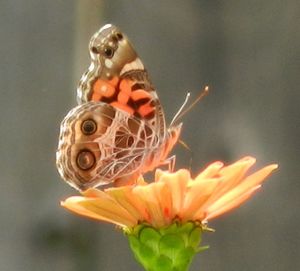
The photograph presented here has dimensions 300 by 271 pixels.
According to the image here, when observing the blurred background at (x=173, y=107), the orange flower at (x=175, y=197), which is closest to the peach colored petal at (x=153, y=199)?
the orange flower at (x=175, y=197)

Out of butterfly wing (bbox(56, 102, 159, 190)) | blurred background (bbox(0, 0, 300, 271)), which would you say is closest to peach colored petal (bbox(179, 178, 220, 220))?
butterfly wing (bbox(56, 102, 159, 190))

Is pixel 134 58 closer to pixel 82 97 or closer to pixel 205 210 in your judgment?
pixel 82 97

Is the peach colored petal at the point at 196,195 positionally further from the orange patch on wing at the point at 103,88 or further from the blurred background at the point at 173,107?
the blurred background at the point at 173,107

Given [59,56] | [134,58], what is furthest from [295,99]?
[134,58]

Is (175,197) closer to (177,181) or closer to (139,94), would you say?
(177,181)

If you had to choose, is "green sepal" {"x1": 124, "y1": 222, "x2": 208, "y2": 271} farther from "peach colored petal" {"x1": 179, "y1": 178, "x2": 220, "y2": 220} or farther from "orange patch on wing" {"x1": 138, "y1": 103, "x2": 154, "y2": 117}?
"orange patch on wing" {"x1": 138, "y1": 103, "x2": 154, "y2": 117}

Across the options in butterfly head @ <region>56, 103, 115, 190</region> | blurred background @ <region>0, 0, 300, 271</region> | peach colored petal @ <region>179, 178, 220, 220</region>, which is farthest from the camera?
blurred background @ <region>0, 0, 300, 271</region>
